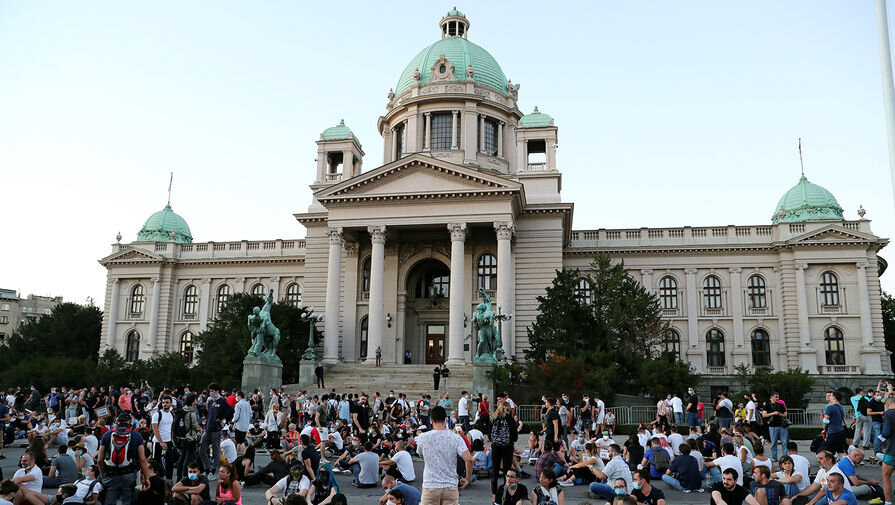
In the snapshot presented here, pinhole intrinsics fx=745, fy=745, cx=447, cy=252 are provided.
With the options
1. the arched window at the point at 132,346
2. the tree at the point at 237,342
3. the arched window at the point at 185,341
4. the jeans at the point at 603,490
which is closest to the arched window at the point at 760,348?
the tree at the point at 237,342

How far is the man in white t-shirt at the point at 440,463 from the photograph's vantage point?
9.25m

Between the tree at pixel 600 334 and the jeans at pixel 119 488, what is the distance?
23436mm

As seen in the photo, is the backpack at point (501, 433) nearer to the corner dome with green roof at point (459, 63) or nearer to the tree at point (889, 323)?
the corner dome with green roof at point (459, 63)

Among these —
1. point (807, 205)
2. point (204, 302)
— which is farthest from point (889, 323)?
point (204, 302)

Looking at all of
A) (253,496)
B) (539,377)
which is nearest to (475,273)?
(539,377)

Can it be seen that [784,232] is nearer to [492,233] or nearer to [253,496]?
[492,233]

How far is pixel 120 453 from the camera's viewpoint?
1217 cm

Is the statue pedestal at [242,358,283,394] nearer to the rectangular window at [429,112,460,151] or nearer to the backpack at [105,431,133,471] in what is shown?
the backpack at [105,431,133,471]

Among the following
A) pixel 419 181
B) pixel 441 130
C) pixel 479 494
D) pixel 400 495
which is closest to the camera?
pixel 400 495

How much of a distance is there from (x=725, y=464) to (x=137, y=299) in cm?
5445

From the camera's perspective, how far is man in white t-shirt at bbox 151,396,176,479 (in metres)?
15.8

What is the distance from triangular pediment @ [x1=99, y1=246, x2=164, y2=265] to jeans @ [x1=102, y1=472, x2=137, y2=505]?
49.2 meters

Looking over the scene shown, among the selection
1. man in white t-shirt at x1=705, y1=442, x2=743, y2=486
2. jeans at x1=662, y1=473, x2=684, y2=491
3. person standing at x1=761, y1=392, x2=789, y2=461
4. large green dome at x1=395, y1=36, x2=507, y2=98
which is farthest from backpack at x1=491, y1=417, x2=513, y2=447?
large green dome at x1=395, y1=36, x2=507, y2=98

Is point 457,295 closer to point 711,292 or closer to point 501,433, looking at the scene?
point 711,292
